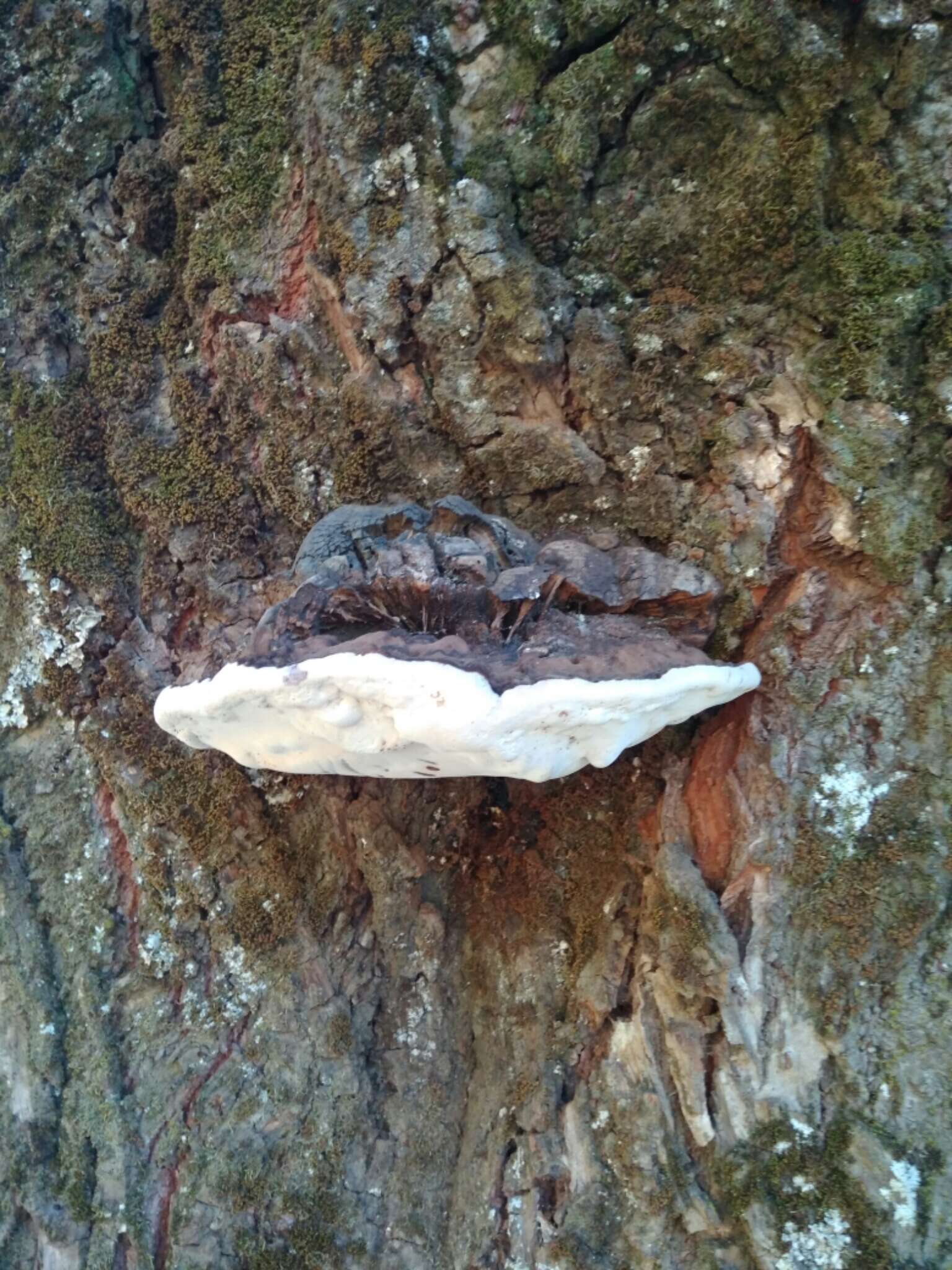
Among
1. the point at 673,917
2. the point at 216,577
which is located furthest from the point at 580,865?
the point at 216,577

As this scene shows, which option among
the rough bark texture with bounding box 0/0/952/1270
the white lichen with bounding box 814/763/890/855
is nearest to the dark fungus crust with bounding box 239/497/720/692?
the rough bark texture with bounding box 0/0/952/1270

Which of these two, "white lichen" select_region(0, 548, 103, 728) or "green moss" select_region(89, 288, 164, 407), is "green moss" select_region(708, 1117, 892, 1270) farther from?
"green moss" select_region(89, 288, 164, 407)

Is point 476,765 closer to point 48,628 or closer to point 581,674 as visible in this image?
point 581,674

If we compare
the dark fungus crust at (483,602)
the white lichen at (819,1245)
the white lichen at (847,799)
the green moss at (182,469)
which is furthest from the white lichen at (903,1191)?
the green moss at (182,469)

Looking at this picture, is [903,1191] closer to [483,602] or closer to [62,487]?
[483,602]

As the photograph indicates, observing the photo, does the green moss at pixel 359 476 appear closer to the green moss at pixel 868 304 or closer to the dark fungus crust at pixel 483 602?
the dark fungus crust at pixel 483 602

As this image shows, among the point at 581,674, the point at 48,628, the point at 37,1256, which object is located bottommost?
the point at 37,1256
